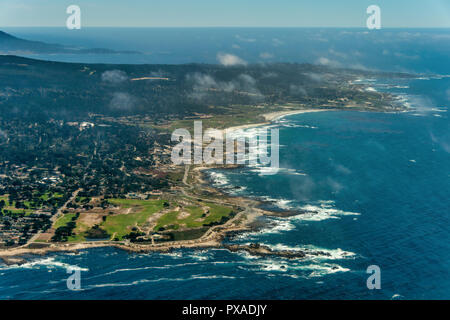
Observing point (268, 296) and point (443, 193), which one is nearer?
point (268, 296)

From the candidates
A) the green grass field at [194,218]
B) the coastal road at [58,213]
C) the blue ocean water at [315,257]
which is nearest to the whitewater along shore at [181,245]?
the coastal road at [58,213]

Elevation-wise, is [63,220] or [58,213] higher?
[58,213]

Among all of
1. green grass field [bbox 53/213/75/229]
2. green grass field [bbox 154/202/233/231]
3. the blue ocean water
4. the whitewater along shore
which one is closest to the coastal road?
the whitewater along shore

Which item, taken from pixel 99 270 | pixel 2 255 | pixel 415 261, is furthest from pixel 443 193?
pixel 2 255

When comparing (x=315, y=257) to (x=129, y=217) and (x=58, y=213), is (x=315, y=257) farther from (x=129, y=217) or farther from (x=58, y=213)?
(x=58, y=213)

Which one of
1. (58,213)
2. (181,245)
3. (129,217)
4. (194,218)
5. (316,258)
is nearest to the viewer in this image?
(316,258)

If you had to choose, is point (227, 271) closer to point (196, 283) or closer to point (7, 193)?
point (196, 283)

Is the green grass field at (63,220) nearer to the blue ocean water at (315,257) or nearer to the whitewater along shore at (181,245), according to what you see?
the whitewater along shore at (181,245)

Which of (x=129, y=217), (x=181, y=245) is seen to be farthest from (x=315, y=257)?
(x=129, y=217)

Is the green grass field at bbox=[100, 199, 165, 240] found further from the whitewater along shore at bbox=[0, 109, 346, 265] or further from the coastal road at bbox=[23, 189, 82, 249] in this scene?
the coastal road at bbox=[23, 189, 82, 249]
